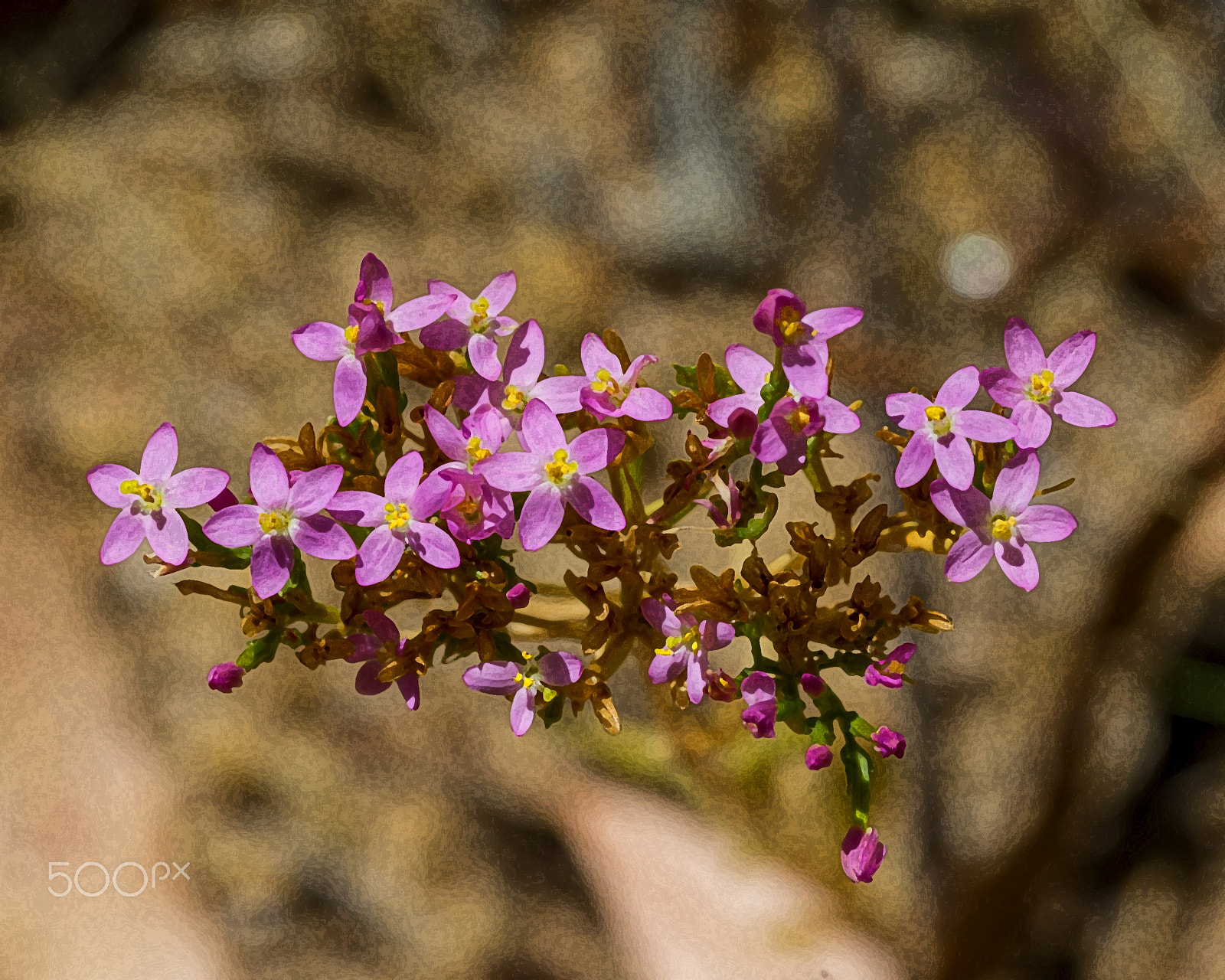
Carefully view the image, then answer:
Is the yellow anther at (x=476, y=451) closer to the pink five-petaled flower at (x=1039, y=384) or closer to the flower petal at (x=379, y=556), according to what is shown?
the flower petal at (x=379, y=556)

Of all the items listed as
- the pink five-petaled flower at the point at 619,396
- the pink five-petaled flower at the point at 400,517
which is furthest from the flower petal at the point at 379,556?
the pink five-petaled flower at the point at 619,396

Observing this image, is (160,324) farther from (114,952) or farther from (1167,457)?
(1167,457)

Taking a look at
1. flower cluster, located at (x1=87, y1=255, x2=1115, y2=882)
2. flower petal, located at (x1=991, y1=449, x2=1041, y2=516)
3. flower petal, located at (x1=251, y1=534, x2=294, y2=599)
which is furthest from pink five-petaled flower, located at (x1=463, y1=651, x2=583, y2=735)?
flower petal, located at (x1=991, y1=449, x2=1041, y2=516)

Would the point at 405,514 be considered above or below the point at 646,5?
below

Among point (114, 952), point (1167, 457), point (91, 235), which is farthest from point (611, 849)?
point (91, 235)

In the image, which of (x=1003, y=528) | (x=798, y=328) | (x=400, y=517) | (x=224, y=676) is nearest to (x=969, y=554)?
(x=1003, y=528)

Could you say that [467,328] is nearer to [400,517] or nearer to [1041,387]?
[400,517]
